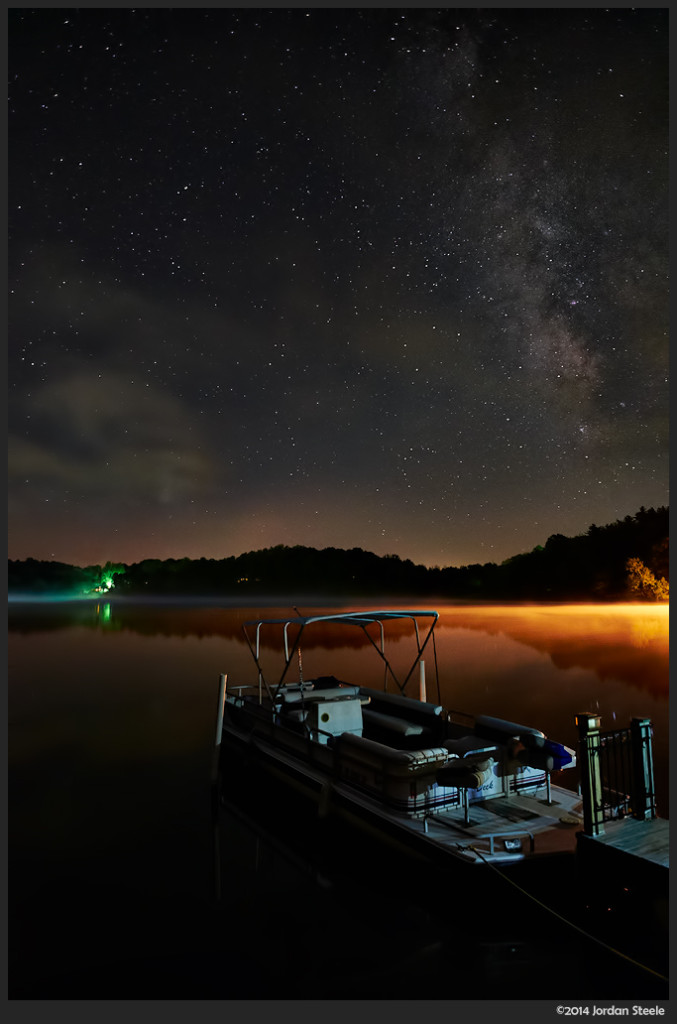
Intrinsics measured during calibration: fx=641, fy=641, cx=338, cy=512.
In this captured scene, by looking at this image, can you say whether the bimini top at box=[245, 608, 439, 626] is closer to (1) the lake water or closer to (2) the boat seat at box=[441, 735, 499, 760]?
(2) the boat seat at box=[441, 735, 499, 760]

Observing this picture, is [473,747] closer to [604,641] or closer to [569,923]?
[569,923]

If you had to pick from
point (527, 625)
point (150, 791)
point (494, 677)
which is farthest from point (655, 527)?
point (150, 791)

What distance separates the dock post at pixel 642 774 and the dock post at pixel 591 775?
518 millimetres

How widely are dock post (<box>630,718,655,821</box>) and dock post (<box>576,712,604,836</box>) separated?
52 centimetres

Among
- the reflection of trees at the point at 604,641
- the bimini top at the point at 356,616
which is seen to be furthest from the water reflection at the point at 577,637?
the bimini top at the point at 356,616

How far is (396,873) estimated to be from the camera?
971 centimetres

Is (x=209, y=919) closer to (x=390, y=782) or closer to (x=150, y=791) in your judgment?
(x=390, y=782)

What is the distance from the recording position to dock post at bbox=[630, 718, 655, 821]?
8203 millimetres

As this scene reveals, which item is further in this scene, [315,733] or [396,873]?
[315,733]

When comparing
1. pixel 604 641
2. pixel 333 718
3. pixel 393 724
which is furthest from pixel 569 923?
pixel 604 641

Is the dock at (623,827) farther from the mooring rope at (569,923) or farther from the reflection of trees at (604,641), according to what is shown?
the reflection of trees at (604,641)

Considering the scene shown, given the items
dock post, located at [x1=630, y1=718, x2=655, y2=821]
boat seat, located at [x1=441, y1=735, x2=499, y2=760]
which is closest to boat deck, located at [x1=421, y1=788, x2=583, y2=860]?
boat seat, located at [x1=441, y1=735, x2=499, y2=760]

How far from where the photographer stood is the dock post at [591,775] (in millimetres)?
7852

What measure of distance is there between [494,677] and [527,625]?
44677 mm
